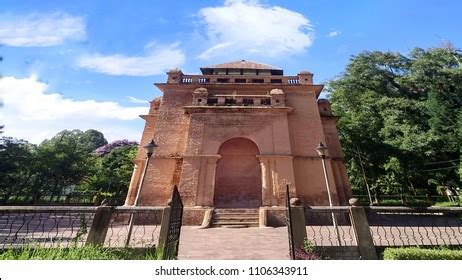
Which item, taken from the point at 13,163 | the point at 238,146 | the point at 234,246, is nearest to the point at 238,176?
the point at 238,146

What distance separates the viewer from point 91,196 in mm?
31656

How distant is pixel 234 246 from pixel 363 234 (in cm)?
376

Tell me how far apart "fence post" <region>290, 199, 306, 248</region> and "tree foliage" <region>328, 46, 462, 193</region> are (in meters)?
18.8

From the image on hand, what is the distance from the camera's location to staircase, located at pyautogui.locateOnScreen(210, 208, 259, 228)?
12.8 metres

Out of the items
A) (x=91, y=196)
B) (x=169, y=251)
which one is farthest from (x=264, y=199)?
(x=91, y=196)

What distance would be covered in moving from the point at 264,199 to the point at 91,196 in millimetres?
25940

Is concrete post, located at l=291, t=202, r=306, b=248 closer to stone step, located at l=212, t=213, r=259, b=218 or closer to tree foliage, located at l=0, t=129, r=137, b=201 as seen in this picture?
stone step, located at l=212, t=213, r=259, b=218

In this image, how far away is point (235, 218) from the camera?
43.7ft

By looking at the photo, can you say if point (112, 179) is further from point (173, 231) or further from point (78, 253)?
point (78, 253)

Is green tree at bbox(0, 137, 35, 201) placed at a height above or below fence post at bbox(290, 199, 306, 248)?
above

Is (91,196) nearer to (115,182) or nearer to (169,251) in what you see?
(115,182)

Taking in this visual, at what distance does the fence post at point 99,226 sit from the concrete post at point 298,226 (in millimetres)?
4823

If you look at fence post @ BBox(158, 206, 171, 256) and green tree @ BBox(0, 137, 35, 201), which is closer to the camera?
fence post @ BBox(158, 206, 171, 256)

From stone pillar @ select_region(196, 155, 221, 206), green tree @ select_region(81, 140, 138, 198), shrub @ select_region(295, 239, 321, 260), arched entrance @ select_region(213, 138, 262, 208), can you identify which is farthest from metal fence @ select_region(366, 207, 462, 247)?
green tree @ select_region(81, 140, 138, 198)
